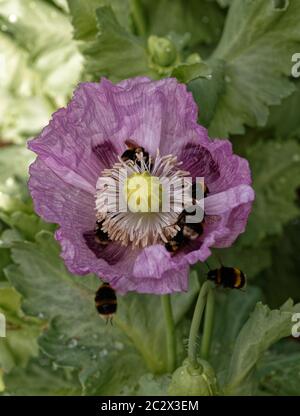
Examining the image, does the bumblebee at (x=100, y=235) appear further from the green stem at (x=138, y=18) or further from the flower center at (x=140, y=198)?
the green stem at (x=138, y=18)

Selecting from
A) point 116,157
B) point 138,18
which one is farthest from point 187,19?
point 116,157

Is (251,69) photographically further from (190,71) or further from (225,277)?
(225,277)

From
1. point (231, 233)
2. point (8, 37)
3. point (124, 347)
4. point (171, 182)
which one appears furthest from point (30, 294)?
point (8, 37)

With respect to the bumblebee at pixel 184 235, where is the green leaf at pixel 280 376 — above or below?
below

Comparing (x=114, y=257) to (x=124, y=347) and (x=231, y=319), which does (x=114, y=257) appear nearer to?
(x=124, y=347)

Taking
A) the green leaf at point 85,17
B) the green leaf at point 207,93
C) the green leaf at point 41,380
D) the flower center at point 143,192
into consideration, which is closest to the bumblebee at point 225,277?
the flower center at point 143,192

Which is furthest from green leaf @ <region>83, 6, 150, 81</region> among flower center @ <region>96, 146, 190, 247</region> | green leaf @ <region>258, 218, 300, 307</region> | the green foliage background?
green leaf @ <region>258, 218, 300, 307</region>

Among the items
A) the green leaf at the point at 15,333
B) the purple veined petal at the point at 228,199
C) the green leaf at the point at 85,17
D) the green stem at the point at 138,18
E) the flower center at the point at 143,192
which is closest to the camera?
the purple veined petal at the point at 228,199
